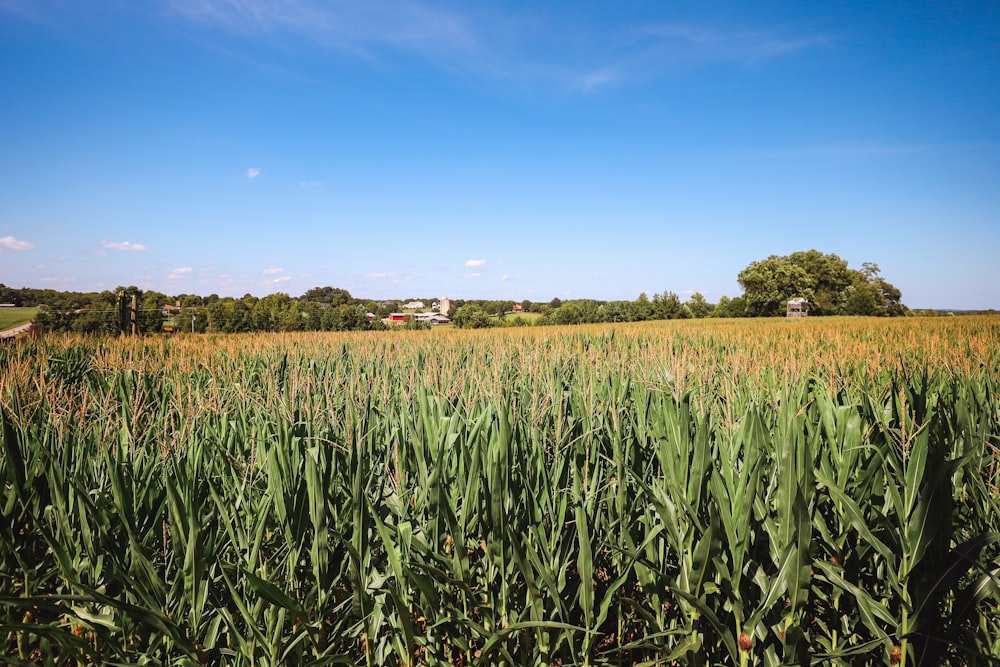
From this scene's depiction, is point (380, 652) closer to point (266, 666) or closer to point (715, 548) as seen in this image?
point (266, 666)

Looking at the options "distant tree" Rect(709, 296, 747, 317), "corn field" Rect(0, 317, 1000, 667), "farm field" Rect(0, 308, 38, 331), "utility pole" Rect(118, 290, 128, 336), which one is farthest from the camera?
"distant tree" Rect(709, 296, 747, 317)

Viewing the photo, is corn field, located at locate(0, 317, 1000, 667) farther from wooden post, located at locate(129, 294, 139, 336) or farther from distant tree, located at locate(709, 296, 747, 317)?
distant tree, located at locate(709, 296, 747, 317)

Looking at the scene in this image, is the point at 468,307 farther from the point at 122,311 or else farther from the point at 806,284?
the point at 806,284

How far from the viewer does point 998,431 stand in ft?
12.3

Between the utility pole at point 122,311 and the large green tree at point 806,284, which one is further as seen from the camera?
the large green tree at point 806,284

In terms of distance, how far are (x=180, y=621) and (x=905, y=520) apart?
2987 mm

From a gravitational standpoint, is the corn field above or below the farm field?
below

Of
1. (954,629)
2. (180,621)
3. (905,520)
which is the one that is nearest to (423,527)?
(180,621)

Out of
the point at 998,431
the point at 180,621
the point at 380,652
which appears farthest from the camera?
the point at 998,431

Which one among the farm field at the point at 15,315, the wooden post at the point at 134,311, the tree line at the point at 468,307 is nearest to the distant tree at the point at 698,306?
the tree line at the point at 468,307

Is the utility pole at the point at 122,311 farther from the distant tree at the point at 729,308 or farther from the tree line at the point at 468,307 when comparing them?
the distant tree at the point at 729,308

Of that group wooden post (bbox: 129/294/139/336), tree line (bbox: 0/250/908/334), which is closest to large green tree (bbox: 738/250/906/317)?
tree line (bbox: 0/250/908/334)

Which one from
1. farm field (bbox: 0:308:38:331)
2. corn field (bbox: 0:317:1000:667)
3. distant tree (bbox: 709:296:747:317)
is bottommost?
corn field (bbox: 0:317:1000:667)

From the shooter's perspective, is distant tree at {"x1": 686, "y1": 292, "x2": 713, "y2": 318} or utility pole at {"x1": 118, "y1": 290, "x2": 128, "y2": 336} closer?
utility pole at {"x1": 118, "y1": 290, "x2": 128, "y2": 336}
